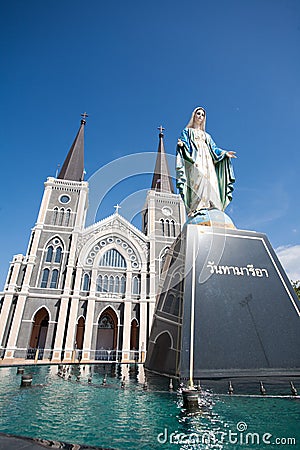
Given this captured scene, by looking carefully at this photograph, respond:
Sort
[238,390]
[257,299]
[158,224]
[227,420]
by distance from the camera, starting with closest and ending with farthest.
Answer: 1. [227,420]
2. [238,390]
3. [257,299]
4. [158,224]

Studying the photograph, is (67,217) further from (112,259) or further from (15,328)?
(15,328)

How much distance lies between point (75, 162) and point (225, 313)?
33422mm

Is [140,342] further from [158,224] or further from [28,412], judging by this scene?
[28,412]

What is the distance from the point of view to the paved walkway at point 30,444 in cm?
174

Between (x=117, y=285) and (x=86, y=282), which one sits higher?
(x=86, y=282)

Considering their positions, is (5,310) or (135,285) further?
(135,285)

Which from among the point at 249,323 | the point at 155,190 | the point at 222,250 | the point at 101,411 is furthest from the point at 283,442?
the point at 155,190

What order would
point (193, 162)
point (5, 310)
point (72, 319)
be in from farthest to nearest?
point (72, 319)
point (5, 310)
point (193, 162)

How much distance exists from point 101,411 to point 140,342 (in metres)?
22.3

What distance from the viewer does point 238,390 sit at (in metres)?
3.44

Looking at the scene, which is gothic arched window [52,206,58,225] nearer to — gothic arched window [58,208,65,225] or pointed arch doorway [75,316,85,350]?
gothic arched window [58,208,65,225]

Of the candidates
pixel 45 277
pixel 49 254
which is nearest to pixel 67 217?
pixel 49 254

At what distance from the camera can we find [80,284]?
82.6ft

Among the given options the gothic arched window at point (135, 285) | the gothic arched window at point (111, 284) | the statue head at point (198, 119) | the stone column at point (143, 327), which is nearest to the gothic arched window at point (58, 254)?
the gothic arched window at point (111, 284)
